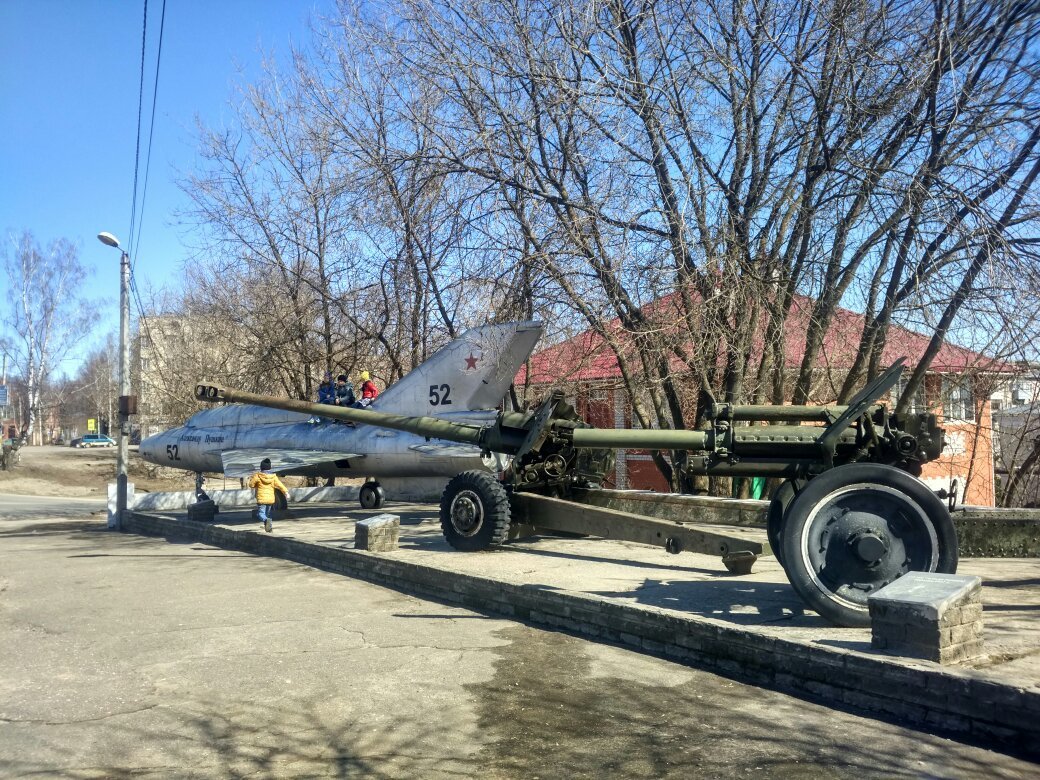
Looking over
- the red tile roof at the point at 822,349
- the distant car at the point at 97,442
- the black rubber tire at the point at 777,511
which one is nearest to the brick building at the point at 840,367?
the red tile roof at the point at 822,349

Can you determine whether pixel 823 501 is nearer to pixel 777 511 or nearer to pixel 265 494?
pixel 777 511

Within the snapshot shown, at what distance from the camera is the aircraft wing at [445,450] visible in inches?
639

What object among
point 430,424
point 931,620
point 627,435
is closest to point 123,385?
point 430,424

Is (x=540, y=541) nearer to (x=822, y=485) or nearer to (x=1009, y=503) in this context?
(x=822, y=485)

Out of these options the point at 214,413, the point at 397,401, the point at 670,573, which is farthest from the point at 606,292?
the point at 214,413

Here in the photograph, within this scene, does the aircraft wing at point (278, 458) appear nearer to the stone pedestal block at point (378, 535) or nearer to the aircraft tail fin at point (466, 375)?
the aircraft tail fin at point (466, 375)

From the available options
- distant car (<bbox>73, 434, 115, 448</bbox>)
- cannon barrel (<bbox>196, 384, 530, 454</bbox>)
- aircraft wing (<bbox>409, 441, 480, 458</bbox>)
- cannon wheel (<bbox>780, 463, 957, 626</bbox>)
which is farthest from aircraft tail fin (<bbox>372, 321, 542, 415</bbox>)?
distant car (<bbox>73, 434, 115, 448</bbox>)

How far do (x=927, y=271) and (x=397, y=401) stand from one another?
32.1ft

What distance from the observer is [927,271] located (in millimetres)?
10195

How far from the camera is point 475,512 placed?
10.6 metres

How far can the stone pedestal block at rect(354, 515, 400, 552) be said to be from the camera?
437 inches

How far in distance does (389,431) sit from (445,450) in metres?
1.47

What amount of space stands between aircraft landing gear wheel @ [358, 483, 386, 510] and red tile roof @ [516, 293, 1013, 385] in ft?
17.2

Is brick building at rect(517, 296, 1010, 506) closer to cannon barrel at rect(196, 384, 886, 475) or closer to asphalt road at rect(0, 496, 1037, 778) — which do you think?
cannon barrel at rect(196, 384, 886, 475)
